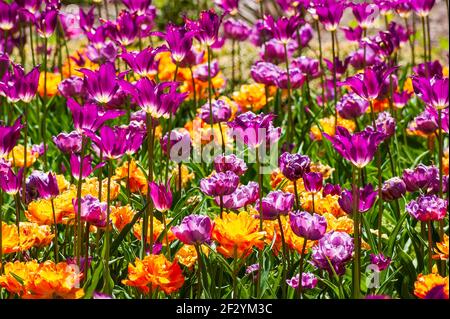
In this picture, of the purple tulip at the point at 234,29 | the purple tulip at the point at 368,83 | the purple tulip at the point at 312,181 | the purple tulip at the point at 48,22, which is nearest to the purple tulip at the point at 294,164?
the purple tulip at the point at 312,181

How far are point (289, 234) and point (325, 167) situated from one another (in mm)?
756

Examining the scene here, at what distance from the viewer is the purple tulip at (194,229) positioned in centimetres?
193

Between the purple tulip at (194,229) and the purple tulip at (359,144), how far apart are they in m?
0.32

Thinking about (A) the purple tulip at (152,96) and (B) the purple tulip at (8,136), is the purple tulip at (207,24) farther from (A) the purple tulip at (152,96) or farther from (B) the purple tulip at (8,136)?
(B) the purple tulip at (8,136)

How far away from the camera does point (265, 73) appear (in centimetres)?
337

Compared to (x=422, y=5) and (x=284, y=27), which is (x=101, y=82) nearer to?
(x=284, y=27)

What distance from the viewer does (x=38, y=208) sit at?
227cm

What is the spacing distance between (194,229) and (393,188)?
802 mm

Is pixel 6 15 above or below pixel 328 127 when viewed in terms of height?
above

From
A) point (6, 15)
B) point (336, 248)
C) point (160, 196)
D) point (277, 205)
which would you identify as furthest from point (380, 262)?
point (6, 15)

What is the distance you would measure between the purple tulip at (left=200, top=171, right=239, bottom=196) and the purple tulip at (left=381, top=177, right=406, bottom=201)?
557 millimetres

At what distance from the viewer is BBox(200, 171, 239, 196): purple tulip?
2.15 meters

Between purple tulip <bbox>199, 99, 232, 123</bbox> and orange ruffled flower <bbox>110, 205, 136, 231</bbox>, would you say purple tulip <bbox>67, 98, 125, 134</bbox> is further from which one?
purple tulip <bbox>199, 99, 232, 123</bbox>
